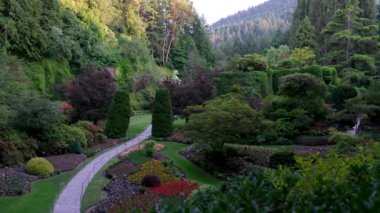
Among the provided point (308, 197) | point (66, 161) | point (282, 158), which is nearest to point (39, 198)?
point (66, 161)

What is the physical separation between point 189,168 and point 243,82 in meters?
12.8

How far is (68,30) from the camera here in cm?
4150

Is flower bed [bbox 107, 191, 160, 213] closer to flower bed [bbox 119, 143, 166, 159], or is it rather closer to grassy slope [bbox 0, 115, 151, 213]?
grassy slope [bbox 0, 115, 151, 213]

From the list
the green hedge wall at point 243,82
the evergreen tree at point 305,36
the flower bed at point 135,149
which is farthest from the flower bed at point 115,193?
the evergreen tree at point 305,36

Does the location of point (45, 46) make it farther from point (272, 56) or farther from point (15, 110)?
point (272, 56)

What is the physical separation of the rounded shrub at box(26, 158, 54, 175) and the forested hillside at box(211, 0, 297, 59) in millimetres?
57533

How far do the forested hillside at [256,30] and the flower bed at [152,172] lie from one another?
181ft

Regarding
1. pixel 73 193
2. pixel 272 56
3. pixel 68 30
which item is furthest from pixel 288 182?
pixel 272 56

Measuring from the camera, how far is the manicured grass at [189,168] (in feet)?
66.4

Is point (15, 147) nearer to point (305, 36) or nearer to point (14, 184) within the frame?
point (14, 184)

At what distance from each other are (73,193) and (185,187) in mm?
4707

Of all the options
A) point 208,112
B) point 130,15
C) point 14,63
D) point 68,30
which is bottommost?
point 208,112

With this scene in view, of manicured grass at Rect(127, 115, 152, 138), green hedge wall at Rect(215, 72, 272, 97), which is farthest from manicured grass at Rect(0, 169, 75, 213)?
green hedge wall at Rect(215, 72, 272, 97)

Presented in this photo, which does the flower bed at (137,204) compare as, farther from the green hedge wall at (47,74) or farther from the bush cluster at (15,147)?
the green hedge wall at (47,74)
